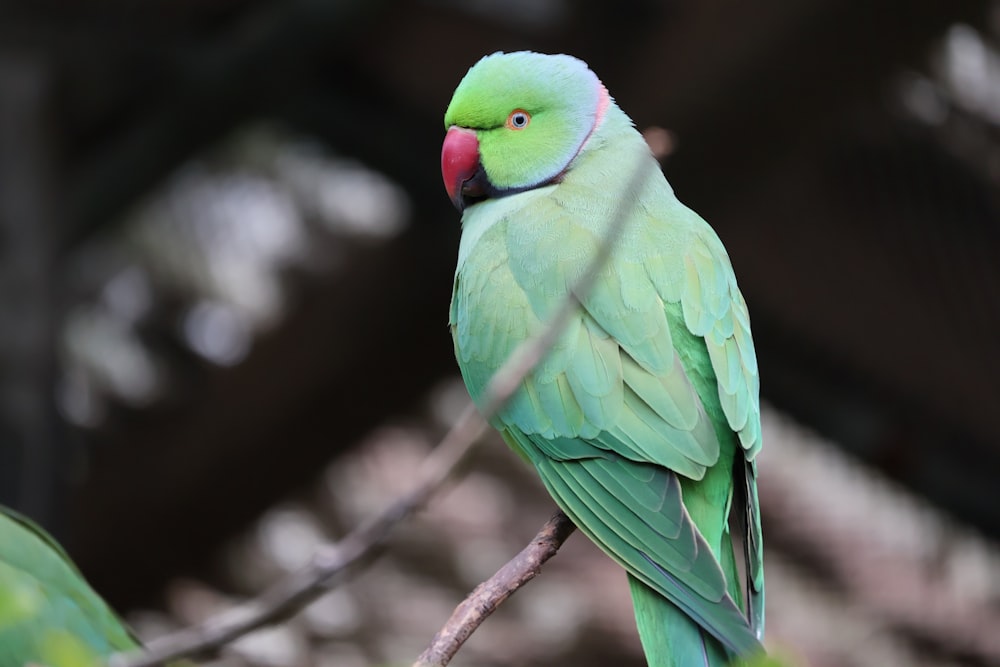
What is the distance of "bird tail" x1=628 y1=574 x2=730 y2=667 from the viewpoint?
1418mm

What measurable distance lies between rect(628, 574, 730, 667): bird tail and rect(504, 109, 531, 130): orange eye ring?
0.71 meters

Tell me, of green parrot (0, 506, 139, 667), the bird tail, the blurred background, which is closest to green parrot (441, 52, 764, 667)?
the bird tail

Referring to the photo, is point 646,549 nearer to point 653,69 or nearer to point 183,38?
point 653,69

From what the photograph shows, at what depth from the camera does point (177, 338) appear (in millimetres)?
4469

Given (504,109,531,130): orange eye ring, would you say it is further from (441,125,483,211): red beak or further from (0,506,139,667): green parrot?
(0,506,139,667): green parrot

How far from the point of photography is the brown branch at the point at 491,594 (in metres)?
1.28

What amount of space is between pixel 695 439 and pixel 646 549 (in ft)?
0.52

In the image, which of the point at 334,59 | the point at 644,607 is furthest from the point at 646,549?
the point at 334,59

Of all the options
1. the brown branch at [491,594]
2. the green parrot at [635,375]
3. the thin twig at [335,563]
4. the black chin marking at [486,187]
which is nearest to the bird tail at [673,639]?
the green parrot at [635,375]

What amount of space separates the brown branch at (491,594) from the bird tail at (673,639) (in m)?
0.14

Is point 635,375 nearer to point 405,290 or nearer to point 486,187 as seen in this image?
point 486,187

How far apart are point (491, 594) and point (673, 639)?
0.24m

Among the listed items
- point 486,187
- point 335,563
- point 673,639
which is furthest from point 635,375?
point 335,563

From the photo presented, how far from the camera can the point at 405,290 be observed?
392cm
